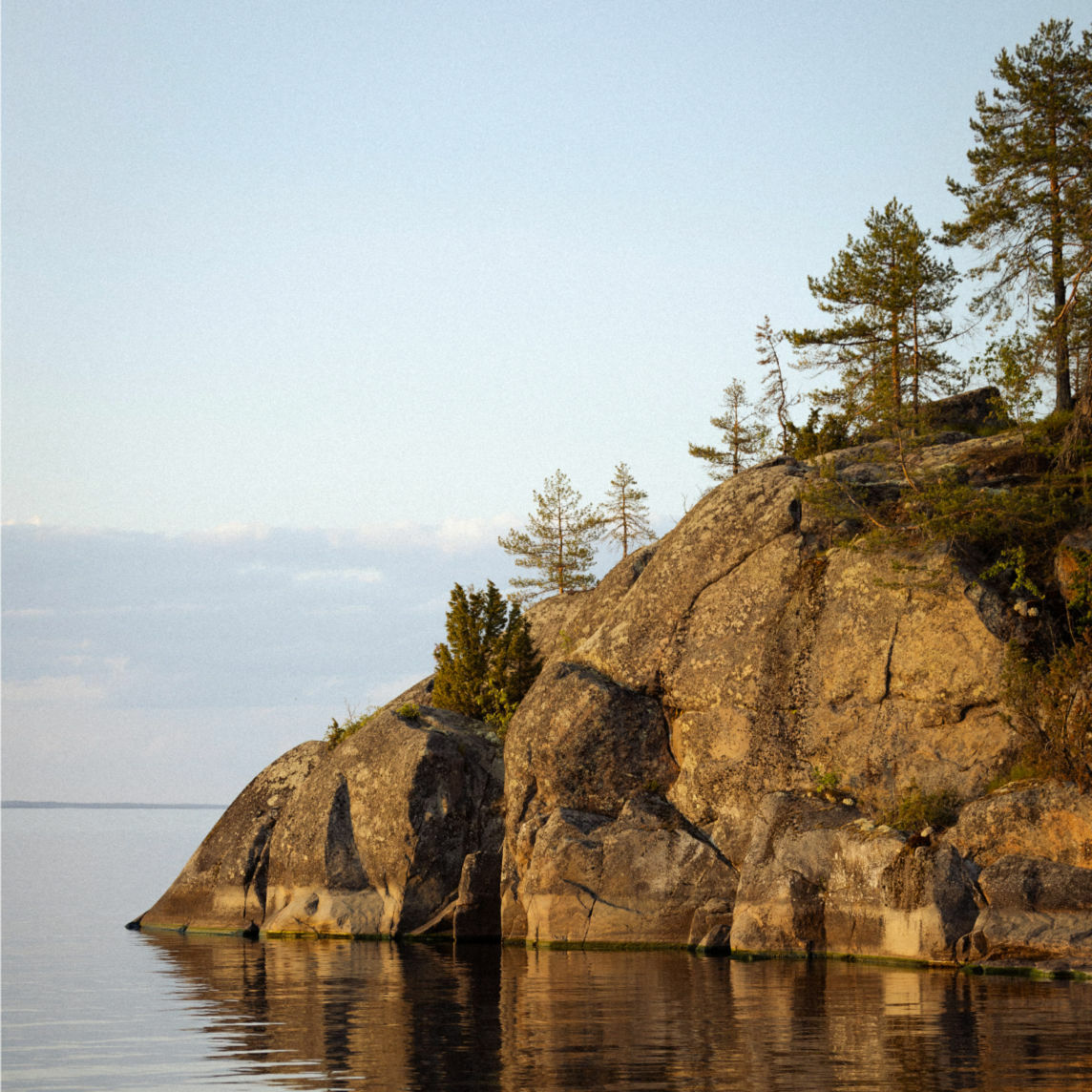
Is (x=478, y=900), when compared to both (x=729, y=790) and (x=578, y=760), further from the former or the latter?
(x=729, y=790)

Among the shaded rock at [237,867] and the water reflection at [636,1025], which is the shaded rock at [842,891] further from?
the shaded rock at [237,867]

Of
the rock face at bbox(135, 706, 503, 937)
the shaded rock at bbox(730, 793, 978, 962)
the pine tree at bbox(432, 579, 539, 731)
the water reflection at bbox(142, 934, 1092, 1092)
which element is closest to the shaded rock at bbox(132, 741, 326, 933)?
the rock face at bbox(135, 706, 503, 937)

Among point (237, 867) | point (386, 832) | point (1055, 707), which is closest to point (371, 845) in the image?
point (386, 832)

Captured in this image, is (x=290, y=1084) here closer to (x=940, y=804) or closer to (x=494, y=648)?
(x=940, y=804)

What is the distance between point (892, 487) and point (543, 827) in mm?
12911

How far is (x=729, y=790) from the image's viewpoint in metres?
30.5

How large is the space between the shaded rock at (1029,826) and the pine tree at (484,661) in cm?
1618

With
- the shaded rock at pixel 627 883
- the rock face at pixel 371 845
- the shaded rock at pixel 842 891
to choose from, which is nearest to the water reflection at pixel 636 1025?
the shaded rock at pixel 842 891

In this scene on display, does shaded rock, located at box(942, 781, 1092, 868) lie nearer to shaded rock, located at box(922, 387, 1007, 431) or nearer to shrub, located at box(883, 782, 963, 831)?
shrub, located at box(883, 782, 963, 831)

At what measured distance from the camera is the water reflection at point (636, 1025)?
13.6m

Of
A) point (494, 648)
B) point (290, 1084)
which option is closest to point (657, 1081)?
point (290, 1084)

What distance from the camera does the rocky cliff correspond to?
2498cm

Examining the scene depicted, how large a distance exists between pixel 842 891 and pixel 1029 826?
406 cm

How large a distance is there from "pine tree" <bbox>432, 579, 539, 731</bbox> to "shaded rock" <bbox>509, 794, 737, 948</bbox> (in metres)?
7.98
